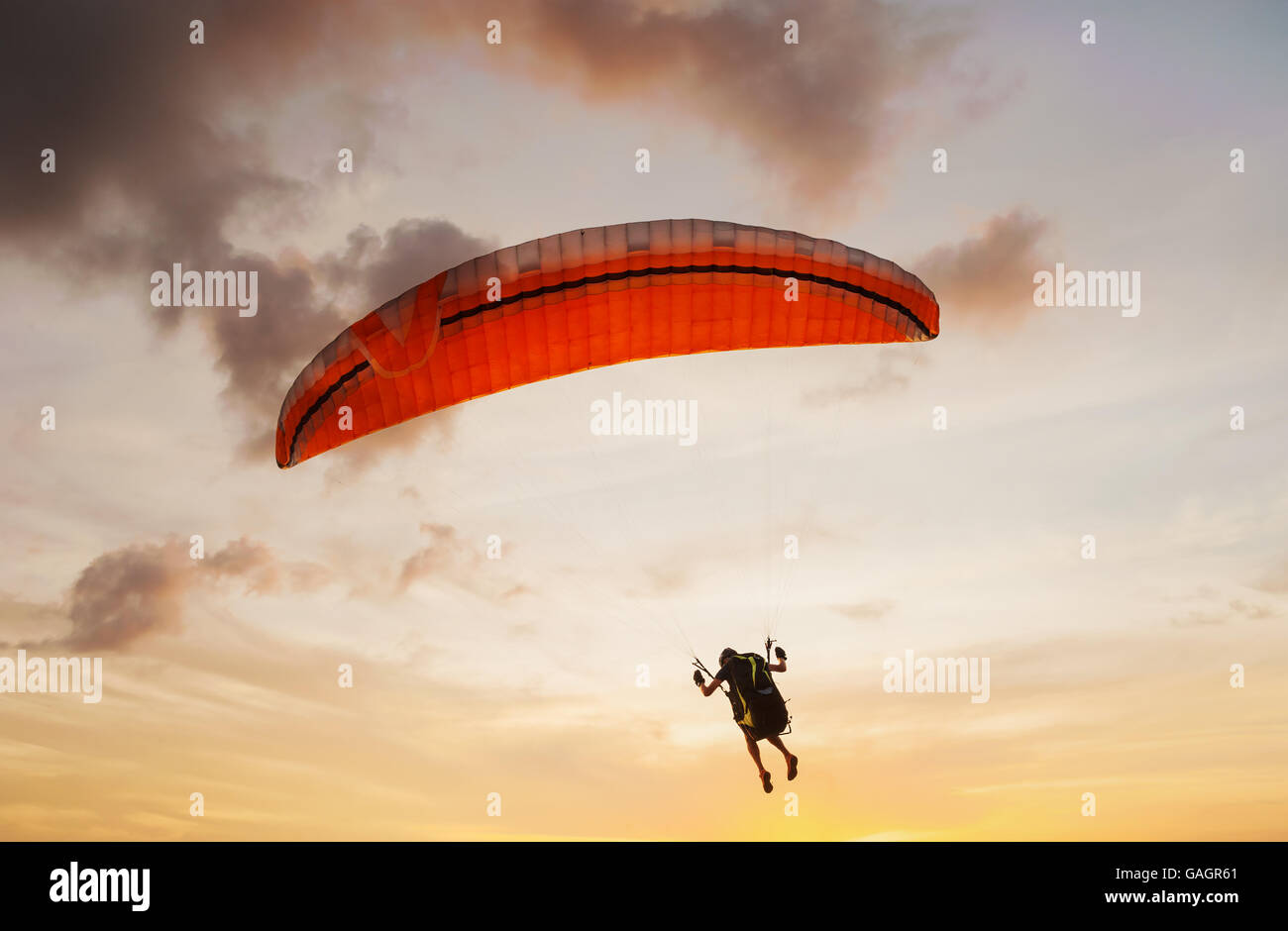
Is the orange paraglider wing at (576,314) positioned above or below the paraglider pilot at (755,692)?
above

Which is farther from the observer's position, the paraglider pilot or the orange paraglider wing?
the paraglider pilot

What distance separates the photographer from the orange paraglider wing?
1433 cm

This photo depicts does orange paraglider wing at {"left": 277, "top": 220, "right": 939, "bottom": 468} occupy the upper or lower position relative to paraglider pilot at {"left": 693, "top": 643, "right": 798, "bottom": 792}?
upper

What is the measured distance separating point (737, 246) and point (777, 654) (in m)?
6.88

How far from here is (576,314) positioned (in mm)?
14812

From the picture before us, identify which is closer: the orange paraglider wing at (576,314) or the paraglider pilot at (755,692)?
the orange paraglider wing at (576,314)

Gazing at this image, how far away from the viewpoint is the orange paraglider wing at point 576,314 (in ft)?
47.0

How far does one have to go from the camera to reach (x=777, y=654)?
15570 mm

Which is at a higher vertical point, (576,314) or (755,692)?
(576,314)
